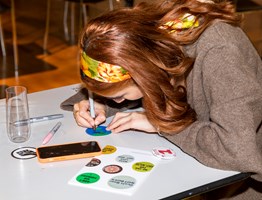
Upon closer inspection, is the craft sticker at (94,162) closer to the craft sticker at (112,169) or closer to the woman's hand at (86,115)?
the craft sticker at (112,169)

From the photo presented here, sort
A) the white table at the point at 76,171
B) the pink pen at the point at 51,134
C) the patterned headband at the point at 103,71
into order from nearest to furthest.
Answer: the white table at the point at 76,171 < the patterned headband at the point at 103,71 < the pink pen at the point at 51,134

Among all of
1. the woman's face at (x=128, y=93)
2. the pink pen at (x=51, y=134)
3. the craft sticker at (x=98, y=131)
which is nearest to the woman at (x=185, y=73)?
the woman's face at (x=128, y=93)

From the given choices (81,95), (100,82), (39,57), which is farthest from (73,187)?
(39,57)

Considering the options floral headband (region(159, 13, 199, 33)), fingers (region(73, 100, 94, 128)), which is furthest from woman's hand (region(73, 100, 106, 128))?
floral headband (region(159, 13, 199, 33))

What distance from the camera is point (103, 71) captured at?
4.53 feet

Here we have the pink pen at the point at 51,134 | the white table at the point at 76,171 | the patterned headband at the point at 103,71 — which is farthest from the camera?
the pink pen at the point at 51,134

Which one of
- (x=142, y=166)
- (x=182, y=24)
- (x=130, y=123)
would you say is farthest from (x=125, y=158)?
(x=182, y=24)

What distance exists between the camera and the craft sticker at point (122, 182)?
1.29 metres

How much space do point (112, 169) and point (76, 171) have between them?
0.09 m

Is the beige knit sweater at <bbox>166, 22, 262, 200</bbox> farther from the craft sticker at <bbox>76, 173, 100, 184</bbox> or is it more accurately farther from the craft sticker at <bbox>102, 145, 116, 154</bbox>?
the craft sticker at <bbox>76, 173, 100, 184</bbox>

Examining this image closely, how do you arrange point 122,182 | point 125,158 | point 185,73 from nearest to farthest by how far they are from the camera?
point 122,182, point 125,158, point 185,73

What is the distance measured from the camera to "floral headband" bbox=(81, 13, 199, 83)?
1369 mm

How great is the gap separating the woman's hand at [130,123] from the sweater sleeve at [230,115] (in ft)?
0.56

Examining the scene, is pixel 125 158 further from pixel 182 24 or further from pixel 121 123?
pixel 182 24
